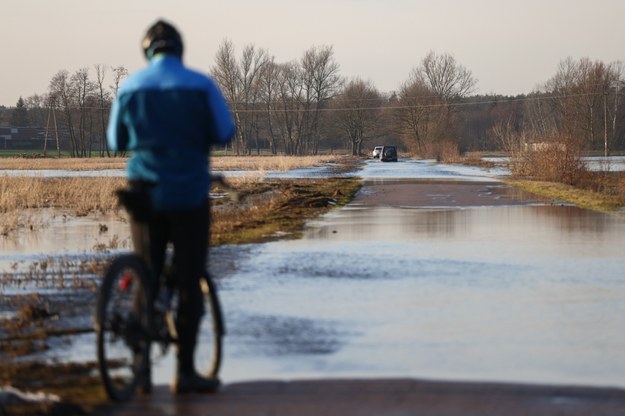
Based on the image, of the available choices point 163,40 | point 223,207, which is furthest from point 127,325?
point 223,207

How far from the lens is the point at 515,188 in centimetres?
3728

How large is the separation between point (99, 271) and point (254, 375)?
6.35 m

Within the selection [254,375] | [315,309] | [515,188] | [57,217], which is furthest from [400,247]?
[515,188]

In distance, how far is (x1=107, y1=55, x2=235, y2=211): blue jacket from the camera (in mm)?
6035

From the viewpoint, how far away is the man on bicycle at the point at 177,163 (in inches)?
238

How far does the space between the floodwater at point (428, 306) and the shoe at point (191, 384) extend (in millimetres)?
452

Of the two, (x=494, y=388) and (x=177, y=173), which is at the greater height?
(x=177, y=173)

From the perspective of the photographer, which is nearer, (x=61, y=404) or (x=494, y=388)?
(x=61, y=404)

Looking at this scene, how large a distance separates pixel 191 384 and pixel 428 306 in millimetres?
4117

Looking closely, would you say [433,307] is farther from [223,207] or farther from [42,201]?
[42,201]

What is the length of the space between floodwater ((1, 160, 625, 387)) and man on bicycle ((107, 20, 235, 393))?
697mm

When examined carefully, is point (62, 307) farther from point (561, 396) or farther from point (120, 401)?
point (561, 396)

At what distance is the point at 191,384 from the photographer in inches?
242

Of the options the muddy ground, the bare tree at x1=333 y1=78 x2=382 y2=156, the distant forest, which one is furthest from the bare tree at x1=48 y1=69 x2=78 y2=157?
the muddy ground
